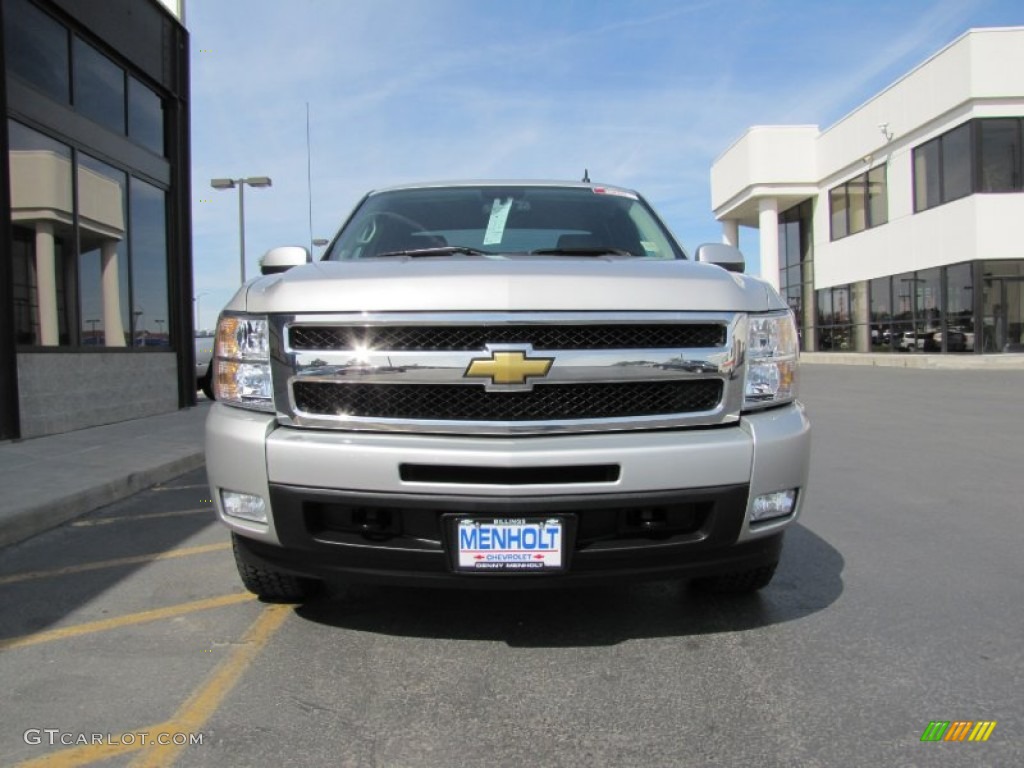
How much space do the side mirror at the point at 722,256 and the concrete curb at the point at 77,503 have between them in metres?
4.29

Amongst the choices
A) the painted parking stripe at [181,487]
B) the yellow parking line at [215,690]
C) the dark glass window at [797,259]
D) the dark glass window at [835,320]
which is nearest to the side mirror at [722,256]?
the yellow parking line at [215,690]

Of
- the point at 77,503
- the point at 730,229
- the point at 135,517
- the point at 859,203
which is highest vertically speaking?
the point at 730,229

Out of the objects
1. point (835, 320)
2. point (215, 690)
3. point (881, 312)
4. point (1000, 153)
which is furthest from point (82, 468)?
point (835, 320)

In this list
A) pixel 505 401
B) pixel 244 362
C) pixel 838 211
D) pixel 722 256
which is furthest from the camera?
pixel 838 211

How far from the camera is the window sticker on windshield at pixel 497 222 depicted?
163 inches

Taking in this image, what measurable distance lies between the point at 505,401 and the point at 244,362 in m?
0.99

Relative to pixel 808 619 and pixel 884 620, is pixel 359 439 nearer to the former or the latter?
pixel 808 619

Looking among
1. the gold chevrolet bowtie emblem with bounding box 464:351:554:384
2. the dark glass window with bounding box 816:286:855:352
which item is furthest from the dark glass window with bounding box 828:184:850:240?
the gold chevrolet bowtie emblem with bounding box 464:351:554:384

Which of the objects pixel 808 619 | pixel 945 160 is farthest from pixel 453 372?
pixel 945 160

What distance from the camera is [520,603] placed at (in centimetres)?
341

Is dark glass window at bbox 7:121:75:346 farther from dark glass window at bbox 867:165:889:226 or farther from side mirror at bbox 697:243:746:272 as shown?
dark glass window at bbox 867:165:889:226

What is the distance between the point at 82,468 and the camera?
261 inches

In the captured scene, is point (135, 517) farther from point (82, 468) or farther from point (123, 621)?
point (123, 621)

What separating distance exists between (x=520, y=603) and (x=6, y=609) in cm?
228
